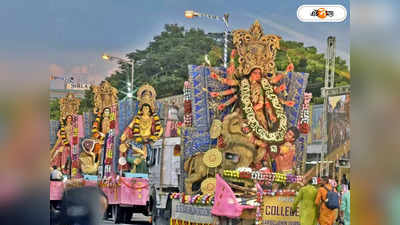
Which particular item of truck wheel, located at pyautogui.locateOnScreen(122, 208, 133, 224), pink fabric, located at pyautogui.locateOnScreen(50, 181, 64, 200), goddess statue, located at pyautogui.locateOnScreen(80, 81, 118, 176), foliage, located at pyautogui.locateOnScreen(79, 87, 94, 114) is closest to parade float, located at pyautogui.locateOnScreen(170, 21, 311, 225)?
truck wheel, located at pyautogui.locateOnScreen(122, 208, 133, 224)

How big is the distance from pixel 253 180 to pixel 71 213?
1.57m

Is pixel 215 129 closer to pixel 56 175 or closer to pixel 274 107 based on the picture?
pixel 274 107

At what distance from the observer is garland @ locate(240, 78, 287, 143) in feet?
15.0

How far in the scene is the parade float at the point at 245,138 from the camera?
4523 mm

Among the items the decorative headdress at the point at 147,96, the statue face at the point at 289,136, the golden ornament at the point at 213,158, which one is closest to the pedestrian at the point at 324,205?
the statue face at the point at 289,136

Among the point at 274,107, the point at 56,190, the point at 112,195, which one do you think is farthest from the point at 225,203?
the point at 56,190

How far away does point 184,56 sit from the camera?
15.1 feet

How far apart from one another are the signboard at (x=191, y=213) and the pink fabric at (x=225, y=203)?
0.24 ft

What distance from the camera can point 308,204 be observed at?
4441 millimetres

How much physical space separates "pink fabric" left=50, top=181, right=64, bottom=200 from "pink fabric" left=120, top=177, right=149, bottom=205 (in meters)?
0.52

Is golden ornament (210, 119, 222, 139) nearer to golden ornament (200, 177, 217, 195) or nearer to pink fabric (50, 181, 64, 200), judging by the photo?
golden ornament (200, 177, 217, 195)

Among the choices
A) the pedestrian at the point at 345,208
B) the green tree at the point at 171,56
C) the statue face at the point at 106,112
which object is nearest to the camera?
the pedestrian at the point at 345,208

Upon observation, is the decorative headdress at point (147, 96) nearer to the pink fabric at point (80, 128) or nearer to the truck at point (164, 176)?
the truck at point (164, 176)
